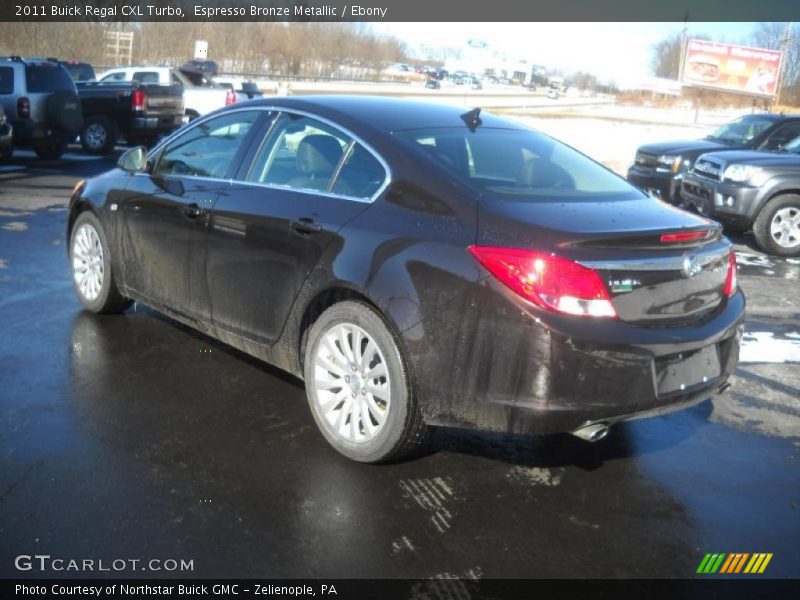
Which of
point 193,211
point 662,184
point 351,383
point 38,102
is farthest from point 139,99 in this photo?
point 351,383

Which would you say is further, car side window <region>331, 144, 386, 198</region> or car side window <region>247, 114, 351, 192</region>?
car side window <region>247, 114, 351, 192</region>

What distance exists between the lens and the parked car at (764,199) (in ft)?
33.9

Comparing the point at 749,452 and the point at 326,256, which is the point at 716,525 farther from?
the point at 326,256

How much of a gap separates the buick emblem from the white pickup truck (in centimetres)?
1792

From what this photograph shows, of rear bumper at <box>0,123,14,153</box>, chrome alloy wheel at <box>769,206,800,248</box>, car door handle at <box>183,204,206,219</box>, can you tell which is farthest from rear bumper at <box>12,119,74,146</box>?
chrome alloy wheel at <box>769,206,800,248</box>

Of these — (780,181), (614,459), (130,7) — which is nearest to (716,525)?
(614,459)

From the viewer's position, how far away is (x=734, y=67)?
50.8 meters

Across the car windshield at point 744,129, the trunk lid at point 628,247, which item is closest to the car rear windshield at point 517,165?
the trunk lid at point 628,247

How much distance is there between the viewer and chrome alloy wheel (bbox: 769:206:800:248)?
10.4 m

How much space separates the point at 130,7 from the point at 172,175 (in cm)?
A: 3560

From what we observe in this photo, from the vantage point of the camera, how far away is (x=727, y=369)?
4.04 m
